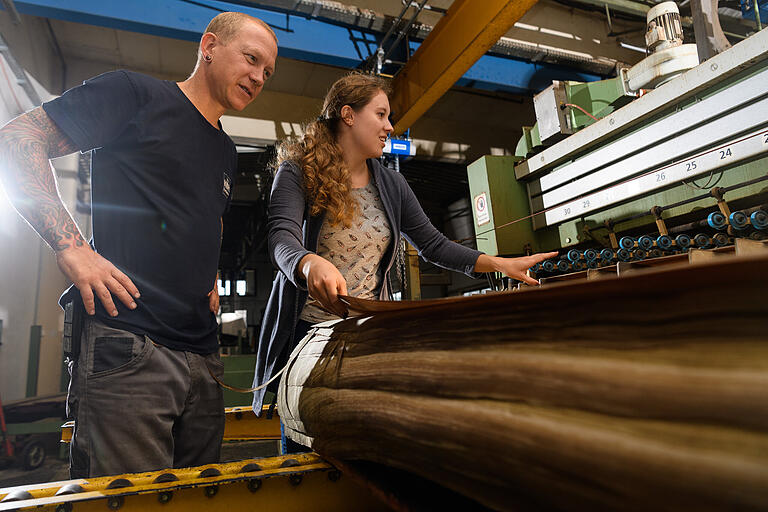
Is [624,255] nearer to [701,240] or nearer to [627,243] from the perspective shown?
[627,243]

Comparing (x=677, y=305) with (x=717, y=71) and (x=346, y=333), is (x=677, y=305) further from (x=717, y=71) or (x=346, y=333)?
(x=717, y=71)

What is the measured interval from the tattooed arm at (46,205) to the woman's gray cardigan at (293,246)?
0.34 m

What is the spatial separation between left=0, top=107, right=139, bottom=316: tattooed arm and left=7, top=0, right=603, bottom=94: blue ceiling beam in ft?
9.84

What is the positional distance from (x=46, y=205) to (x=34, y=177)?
6 cm

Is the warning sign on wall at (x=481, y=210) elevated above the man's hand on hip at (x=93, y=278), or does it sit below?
above

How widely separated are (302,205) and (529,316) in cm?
86

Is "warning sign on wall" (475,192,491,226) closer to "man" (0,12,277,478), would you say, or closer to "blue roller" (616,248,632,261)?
"blue roller" (616,248,632,261)

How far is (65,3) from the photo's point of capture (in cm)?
311

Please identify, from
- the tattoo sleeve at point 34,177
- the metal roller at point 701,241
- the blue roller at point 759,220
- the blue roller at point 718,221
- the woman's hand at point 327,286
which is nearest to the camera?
the woman's hand at point 327,286

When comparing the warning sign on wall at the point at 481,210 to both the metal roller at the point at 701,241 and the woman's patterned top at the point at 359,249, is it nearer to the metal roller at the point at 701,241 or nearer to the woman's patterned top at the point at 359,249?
the metal roller at the point at 701,241

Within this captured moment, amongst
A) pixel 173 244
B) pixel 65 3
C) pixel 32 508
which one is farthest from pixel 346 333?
pixel 65 3

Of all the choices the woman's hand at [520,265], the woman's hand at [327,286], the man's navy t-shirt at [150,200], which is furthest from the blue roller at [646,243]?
the man's navy t-shirt at [150,200]

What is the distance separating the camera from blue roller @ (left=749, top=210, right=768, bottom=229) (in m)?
1.48

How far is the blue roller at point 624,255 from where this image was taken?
194cm
